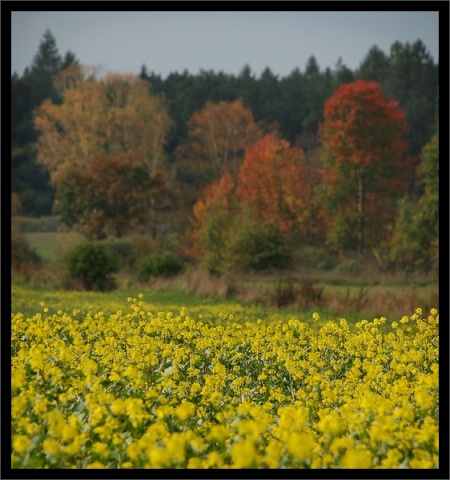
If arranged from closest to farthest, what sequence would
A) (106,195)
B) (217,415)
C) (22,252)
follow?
(217,415)
(22,252)
(106,195)

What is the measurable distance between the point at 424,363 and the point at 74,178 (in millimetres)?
25478

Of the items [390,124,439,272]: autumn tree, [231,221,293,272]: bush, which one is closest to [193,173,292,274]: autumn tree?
[231,221,293,272]: bush

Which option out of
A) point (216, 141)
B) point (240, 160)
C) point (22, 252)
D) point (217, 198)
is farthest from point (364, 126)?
point (22, 252)

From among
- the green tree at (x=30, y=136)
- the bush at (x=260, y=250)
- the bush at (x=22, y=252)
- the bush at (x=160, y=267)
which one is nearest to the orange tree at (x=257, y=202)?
the bush at (x=260, y=250)

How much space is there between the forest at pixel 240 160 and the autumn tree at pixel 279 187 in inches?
2.0

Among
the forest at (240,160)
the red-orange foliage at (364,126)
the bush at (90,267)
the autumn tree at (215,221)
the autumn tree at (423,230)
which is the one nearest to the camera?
the bush at (90,267)

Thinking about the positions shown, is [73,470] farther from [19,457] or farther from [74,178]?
[74,178]

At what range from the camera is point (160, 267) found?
20562 mm

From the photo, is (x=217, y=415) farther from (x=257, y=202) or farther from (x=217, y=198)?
(x=217, y=198)

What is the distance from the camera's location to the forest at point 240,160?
2623 centimetres

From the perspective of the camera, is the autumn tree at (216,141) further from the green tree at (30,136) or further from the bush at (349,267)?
the bush at (349,267)

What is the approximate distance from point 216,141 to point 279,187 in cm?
675

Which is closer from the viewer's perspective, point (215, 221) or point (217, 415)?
point (217, 415)

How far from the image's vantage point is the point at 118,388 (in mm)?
5359
